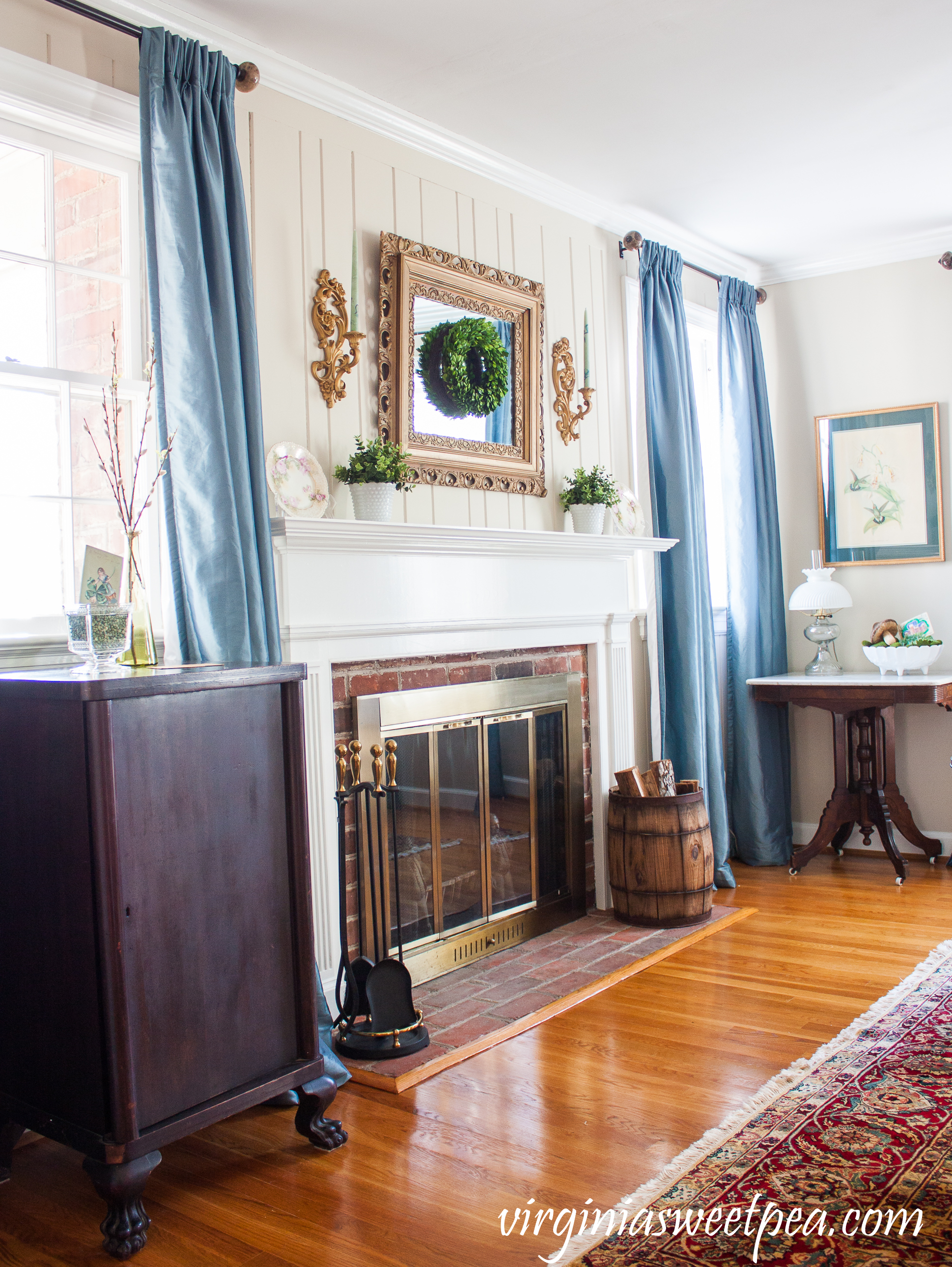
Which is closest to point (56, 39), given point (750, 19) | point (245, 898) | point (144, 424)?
point (144, 424)

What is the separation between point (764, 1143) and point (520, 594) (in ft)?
6.39

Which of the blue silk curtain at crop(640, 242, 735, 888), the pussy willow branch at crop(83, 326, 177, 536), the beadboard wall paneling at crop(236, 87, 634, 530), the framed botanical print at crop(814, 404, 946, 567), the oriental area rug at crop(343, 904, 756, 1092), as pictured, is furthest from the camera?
the framed botanical print at crop(814, 404, 946, 567)

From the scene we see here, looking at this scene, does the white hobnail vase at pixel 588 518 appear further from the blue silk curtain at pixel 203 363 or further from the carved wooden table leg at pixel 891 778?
the carved wooden table leg at pixel 891 778

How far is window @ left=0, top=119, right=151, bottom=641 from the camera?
101 inches

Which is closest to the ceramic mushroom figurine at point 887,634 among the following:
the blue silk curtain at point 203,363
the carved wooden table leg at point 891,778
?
the carved wooden table leg at point 891,778

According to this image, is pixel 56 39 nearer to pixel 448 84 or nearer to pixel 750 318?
Answer: pixel 448 84

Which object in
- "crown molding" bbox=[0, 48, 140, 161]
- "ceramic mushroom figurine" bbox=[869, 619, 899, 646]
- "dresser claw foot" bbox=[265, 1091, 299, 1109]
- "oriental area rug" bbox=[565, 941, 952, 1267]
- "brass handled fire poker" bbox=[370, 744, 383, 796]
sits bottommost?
"dresser claw foot" bbox=[265, 1091, 299, 1109]

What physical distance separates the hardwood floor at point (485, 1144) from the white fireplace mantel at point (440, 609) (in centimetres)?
61

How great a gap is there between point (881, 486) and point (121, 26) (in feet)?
12.5

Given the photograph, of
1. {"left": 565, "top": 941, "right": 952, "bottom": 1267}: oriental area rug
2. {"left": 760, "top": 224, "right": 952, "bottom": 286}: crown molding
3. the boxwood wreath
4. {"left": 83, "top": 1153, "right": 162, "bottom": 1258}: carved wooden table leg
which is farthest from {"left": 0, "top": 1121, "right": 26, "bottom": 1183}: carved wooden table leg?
{"left": 760, "top": 224, "right": 952, "bottom": 286}: crown molding

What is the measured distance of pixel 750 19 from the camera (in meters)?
3.01

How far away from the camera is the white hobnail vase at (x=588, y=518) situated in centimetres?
400

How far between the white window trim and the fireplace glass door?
1008 mm

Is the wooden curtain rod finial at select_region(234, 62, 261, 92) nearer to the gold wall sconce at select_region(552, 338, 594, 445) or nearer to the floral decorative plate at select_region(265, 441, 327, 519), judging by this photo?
the floral decorative plate at select_region(265, 441, 327, 519)
